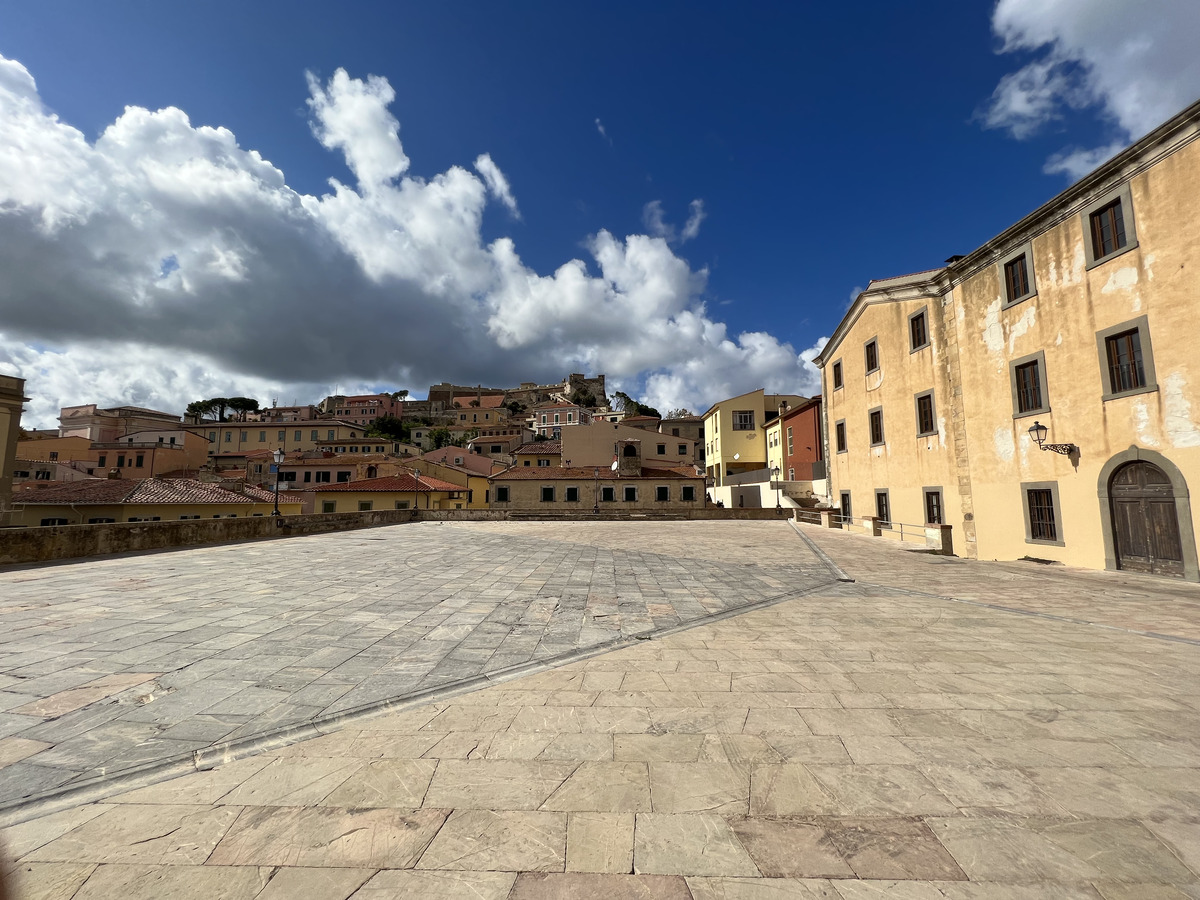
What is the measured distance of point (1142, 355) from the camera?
10906 millimetres

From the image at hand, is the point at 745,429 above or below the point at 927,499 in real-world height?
above

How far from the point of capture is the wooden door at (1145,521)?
10594 millimetres

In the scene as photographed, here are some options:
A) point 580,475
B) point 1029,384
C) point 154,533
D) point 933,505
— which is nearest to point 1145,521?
point 1029,384

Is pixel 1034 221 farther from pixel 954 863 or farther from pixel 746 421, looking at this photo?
pixel 746 421

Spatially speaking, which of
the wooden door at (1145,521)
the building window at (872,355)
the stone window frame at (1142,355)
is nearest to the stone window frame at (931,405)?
the building window at (872,355)

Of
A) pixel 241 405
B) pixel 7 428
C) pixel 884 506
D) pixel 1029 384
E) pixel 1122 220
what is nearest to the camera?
pixel 1122 220

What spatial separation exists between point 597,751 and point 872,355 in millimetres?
23088

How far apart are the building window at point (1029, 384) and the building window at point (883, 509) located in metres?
7.44

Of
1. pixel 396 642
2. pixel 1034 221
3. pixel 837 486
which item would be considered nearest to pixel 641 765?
pixel 396 642

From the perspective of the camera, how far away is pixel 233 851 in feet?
8.38

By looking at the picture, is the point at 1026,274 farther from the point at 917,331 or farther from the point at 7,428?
the point at 7,428

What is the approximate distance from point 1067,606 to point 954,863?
27.4 feet

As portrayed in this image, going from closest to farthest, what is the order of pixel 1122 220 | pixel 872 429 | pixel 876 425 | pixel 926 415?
1. pixel 1122 220
2. pixel 926 415
3. pixel 876 425
4. pixel 872 429

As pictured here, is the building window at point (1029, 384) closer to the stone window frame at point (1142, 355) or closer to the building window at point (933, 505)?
the stone window frame at point (1142, 355)
